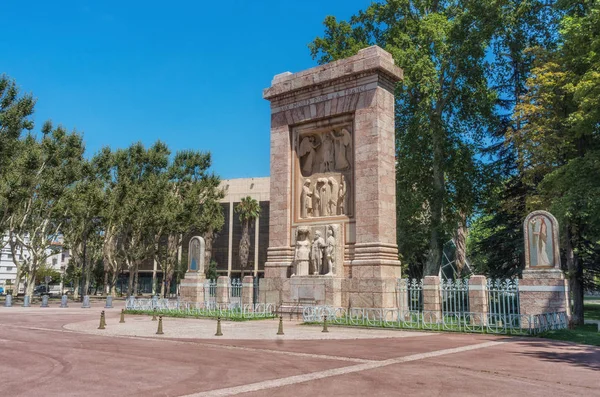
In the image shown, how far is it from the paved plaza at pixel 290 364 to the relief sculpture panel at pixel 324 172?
827 cm

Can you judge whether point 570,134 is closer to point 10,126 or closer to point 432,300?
point 432,300

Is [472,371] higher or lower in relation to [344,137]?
lower

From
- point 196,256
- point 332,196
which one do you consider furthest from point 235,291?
point 332,196

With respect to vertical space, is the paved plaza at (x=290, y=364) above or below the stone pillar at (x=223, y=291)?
below

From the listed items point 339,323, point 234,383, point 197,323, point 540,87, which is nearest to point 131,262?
point 197,323

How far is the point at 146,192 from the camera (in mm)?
48062

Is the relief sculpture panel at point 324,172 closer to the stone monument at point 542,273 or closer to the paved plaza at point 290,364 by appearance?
the stone monument at point 542,273

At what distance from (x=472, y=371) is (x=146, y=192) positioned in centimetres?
4167

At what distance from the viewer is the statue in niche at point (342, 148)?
24.8 metres

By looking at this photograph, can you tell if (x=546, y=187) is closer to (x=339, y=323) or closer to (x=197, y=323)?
(x=339, y=323)

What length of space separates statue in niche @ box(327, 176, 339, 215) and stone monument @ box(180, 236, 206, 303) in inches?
334

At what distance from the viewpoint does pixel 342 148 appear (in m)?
25.1

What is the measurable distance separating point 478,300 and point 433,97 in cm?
1741

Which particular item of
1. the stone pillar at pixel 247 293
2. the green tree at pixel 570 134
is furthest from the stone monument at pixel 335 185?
the green tree at pixel 570 134
